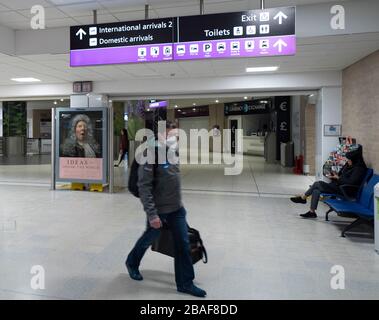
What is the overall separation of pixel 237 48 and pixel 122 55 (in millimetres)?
1393

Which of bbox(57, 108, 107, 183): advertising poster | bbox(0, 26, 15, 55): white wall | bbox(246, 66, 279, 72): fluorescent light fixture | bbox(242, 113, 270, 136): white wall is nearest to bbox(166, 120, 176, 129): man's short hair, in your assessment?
bbox(0, 26, 15, 55): white wall

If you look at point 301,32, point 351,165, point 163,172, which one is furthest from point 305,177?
point 163,172

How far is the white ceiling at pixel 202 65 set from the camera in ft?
16.6

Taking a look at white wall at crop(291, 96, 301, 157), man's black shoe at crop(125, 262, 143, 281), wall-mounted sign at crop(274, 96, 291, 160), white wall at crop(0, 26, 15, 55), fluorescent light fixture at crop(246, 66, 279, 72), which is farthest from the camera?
wall-mounted sign at crop(274, 96, 291, 160)

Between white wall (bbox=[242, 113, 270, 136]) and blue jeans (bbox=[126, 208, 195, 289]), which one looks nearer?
blue jeans (bbox=[126, 208, 195, 289])

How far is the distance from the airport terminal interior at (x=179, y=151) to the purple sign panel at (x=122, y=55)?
2 centimetres

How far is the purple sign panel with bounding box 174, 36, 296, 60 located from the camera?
3.75 m

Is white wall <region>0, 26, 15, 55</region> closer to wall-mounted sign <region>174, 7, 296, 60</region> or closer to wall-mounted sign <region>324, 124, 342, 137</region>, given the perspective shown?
wall-mounted sign <region>174, 7, 296, 60</region>

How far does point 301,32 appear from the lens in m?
4.59

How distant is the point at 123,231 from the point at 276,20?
10.4 feet

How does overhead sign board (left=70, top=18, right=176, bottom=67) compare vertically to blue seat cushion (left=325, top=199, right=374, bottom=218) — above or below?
above

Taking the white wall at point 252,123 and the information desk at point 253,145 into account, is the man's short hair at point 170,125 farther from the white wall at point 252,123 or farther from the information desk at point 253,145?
the white wall at point 252,123

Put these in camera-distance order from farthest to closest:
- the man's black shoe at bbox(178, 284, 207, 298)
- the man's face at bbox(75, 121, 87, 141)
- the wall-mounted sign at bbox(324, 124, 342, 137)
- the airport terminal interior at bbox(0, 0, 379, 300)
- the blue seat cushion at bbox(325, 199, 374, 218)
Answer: the man's face at bbox(75, 121, 87, 141)
the wall-mounted sign at bbox(324, 124, 342, 137)
the blue seat cushion at bbox(325, 199, 374, 218)
the airport terminal interior at bbox(0, 0, 379, 300)
the man's black shoe at bbox(178, 284, 207, 298)

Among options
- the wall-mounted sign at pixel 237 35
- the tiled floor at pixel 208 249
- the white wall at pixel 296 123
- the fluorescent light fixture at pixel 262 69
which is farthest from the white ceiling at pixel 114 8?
the white wall at pixel 296 123
